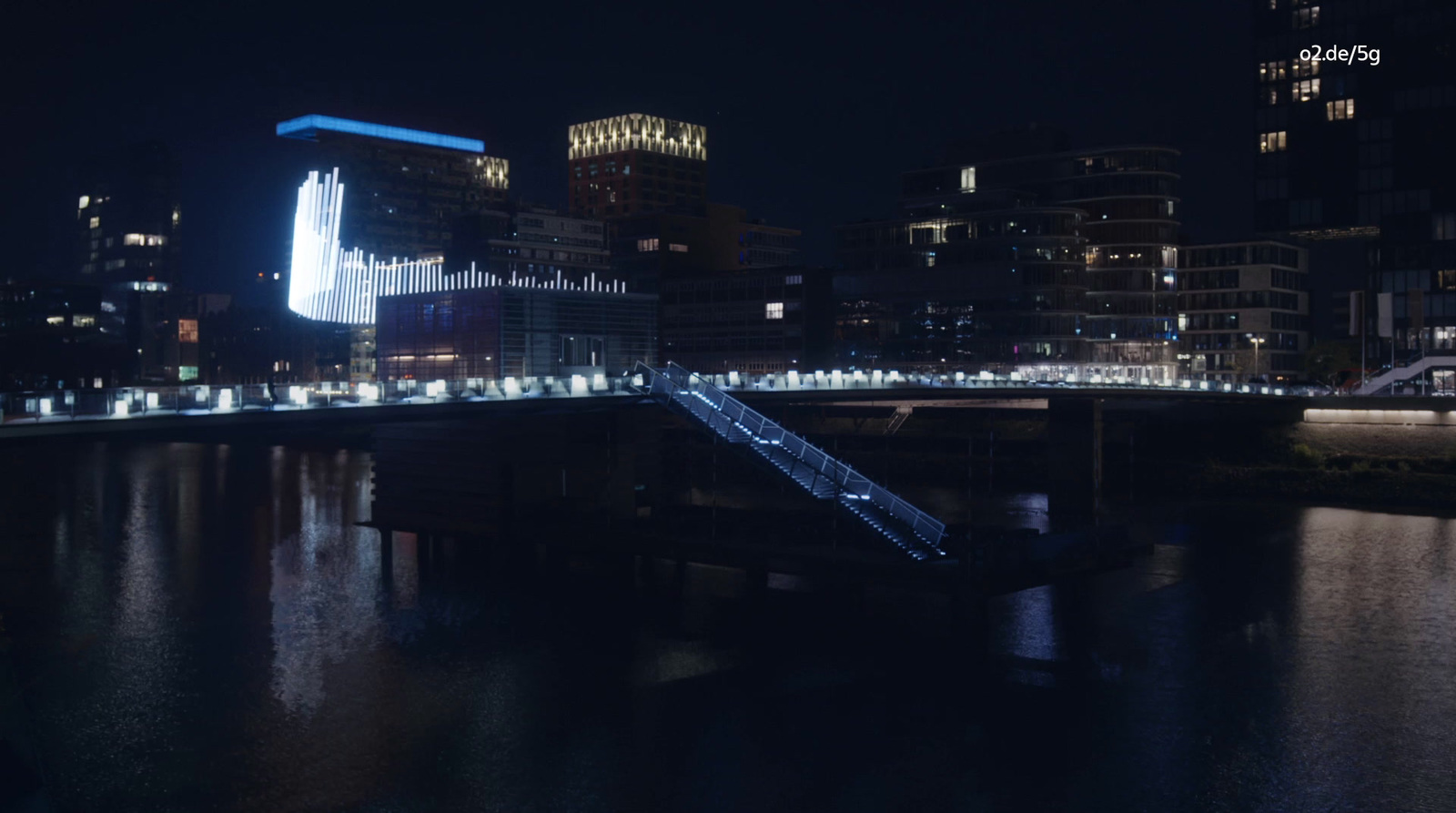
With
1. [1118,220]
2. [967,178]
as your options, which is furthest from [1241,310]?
[967,178]

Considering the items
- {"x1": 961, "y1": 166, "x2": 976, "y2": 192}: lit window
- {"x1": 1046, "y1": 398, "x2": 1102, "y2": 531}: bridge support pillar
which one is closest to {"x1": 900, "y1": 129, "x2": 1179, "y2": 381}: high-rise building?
{"x1": 961, "y1": 166, "x2": 976, "y2": 192}: lit window

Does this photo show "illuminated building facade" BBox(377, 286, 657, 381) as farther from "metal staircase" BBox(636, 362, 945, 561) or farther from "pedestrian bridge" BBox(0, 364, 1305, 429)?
"metal staircase" BBox(636, 362, 945, 561)

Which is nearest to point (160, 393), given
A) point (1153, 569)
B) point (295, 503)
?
point (1153, 569)

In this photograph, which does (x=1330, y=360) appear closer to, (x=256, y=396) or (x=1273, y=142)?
(x=1273, y=142)

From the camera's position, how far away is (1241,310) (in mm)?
127000

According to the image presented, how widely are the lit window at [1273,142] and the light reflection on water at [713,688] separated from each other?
69489mm

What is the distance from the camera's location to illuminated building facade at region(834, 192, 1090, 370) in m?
110

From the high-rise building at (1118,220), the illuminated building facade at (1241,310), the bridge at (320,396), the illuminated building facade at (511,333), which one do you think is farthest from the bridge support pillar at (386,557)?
the illuminated building facade at (1241,310)

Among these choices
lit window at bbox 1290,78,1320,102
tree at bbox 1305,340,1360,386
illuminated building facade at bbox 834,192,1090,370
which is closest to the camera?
lit window at bbox 1290,78,1320,102

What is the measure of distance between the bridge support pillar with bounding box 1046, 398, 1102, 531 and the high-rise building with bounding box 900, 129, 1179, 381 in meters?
51.3

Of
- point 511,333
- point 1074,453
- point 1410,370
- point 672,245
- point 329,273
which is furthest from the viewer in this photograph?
point 672,245

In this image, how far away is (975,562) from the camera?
3528 centimetres

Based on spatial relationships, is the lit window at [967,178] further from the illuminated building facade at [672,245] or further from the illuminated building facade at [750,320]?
the illuminated building facade at [672,245]

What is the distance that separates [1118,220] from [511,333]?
8364cm
